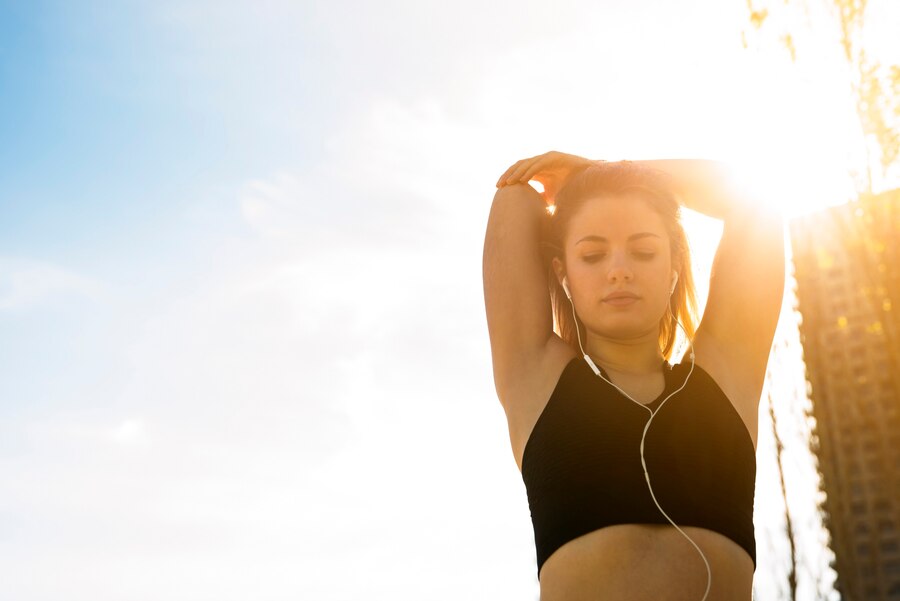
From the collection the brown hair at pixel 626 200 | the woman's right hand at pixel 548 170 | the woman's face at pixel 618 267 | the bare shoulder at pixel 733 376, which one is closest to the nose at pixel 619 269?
the woman's face at pixel 618 267

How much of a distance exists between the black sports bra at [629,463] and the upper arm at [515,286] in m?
0.17

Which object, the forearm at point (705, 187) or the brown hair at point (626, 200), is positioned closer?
the brown hair at point (626, 200)

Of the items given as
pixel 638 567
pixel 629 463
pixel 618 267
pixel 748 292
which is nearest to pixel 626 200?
pixel 618 267

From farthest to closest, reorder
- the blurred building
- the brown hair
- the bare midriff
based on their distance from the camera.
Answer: the blurred building, the brown hair, the bare midriff

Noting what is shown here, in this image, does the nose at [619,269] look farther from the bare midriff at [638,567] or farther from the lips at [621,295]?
the bare midriff at [638,567]

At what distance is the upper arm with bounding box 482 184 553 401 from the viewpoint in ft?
7.78

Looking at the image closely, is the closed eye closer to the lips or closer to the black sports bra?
the lips

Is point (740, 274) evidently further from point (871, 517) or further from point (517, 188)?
point (871, 517)

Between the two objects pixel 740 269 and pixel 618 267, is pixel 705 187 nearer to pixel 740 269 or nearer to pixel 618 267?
pixel 740 269

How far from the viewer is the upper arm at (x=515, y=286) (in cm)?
237

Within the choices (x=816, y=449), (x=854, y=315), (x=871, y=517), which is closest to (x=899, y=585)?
(x=854, y=315)

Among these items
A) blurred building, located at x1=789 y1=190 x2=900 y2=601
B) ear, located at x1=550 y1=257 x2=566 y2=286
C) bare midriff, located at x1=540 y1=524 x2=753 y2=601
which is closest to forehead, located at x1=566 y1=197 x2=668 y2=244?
ear, located at x1=550 y1=257 x2=566 y2=286

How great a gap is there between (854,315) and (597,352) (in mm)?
19452

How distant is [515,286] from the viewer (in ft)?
8.03
